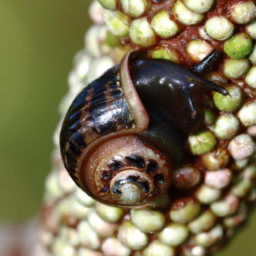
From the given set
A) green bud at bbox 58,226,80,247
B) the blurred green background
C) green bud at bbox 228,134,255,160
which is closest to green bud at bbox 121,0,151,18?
green bud at bbox 228,134,255,160

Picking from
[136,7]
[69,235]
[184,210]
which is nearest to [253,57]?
[136,7]

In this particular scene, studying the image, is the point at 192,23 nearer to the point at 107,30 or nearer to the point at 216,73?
the point at 216,73

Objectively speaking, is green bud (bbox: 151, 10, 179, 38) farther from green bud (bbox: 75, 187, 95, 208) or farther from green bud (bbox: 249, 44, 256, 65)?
green bud (bbox: 75, 187, 95, 208)

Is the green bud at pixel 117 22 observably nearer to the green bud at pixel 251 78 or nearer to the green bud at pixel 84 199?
the green bud at pixel 251 78

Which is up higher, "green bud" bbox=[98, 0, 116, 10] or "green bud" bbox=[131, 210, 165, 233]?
"green bud" bbox=[98, 0, 116, 10]

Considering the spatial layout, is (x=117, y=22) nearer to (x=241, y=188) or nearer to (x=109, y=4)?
(x=109, y=4)

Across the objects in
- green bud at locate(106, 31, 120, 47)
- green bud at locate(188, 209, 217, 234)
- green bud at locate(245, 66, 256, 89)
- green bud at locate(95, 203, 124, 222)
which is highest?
green bud at locate(106, 31, 120, 47)
